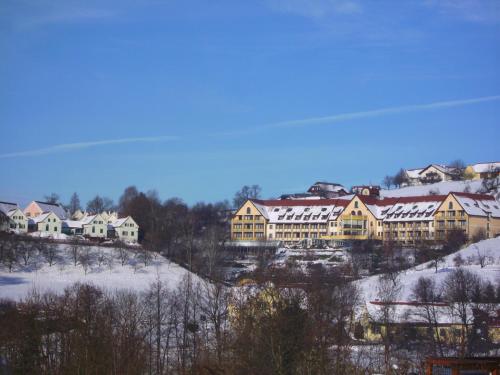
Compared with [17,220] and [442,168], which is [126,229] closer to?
[17,220]

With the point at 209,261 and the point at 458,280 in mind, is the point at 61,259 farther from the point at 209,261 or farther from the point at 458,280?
the point at 458,280

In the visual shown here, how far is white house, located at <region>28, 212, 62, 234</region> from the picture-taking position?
277 ft

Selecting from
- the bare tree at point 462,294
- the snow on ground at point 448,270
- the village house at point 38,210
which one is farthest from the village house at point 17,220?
the bare tree at point 462,294

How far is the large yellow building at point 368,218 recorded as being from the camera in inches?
3044

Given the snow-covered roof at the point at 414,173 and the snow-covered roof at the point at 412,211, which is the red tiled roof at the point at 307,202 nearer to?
the snow-covered roof at the point at 412,211

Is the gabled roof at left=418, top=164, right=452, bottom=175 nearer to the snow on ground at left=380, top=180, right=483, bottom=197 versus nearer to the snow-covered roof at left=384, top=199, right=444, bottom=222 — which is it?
the snow on ground at left=380, top=180, right=483, bottom=197

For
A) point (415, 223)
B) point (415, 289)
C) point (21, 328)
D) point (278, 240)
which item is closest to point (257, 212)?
point (278, 240)

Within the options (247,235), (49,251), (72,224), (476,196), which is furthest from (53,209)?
(476,196)

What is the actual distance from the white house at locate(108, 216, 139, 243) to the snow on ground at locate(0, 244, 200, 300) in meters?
13.0

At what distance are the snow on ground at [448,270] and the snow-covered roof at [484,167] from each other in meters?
46.2

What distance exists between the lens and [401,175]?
126 metres

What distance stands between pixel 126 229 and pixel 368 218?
83.6ft

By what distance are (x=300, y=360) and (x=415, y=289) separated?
33050 millimetres

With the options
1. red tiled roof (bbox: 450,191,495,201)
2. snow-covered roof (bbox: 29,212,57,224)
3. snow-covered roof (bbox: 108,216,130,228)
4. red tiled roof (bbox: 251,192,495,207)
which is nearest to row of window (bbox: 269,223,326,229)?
red tiled roof (bbox: 251,192,495,207)
